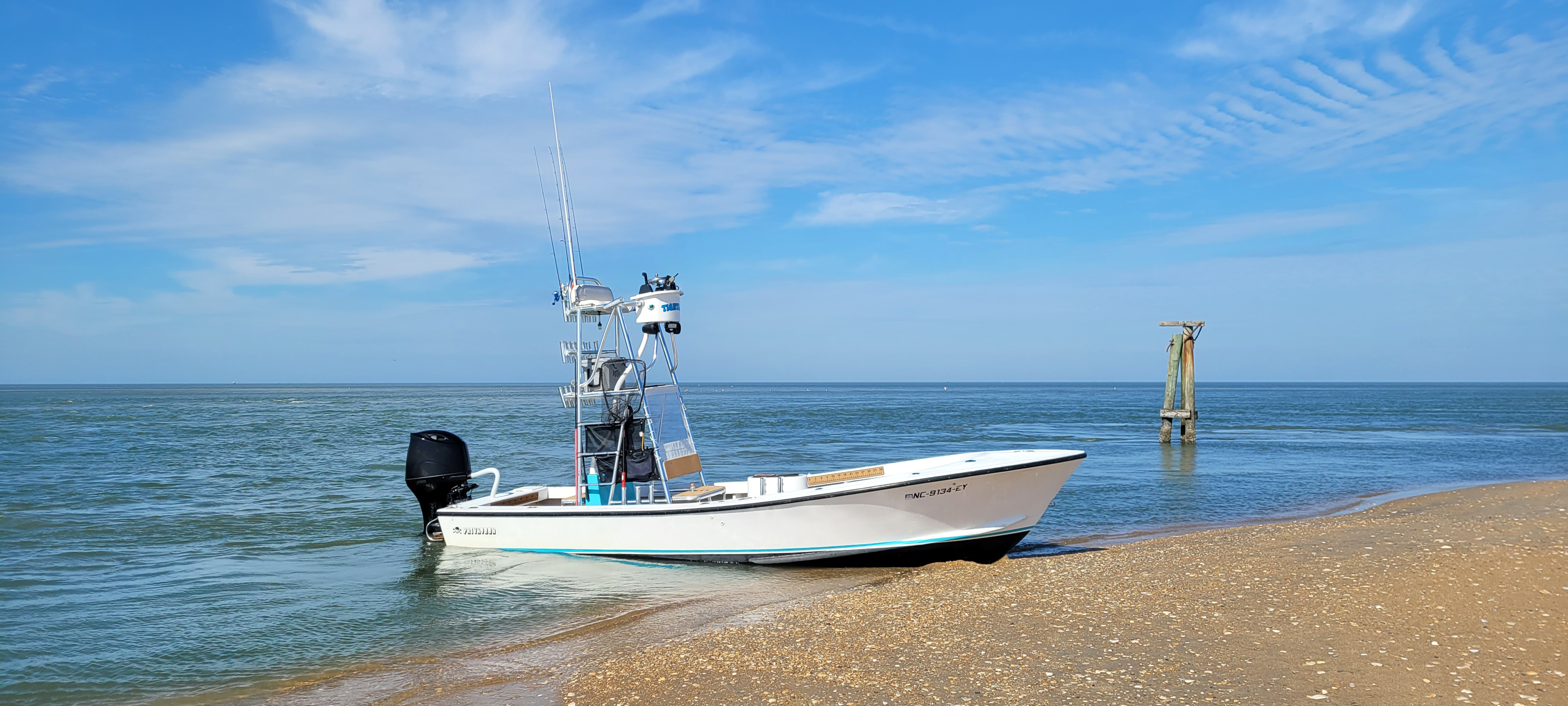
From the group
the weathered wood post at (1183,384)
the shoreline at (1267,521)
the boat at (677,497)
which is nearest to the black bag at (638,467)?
the boat at (677,497)

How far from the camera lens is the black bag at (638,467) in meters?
11.6

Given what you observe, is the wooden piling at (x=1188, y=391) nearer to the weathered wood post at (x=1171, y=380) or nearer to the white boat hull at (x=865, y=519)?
the weathered wood post at (x=1171, y=380)

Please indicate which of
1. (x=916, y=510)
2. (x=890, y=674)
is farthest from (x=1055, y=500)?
(x=890, y=674)

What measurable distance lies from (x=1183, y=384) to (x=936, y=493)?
Answer: 71.1ft

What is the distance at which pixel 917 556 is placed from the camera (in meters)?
10.6

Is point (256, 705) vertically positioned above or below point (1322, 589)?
below

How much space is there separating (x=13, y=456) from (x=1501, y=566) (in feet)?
123

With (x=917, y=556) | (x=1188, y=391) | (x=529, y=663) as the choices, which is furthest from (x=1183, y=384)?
(x=529, y=663)

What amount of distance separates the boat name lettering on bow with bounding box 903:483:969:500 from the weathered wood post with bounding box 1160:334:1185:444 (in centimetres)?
2017

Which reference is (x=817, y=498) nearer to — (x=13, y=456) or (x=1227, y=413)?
(x=13, y=456)

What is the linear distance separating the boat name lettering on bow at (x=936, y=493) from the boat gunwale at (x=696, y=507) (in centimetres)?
11

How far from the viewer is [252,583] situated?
11.2m

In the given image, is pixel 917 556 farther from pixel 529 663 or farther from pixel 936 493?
pixel 529 663

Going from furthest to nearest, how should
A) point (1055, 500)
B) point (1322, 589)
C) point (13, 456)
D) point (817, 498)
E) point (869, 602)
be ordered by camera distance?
point (13, 456), point (1055, 500), point (817, 498), point (869, 602), point (1322, 589)
